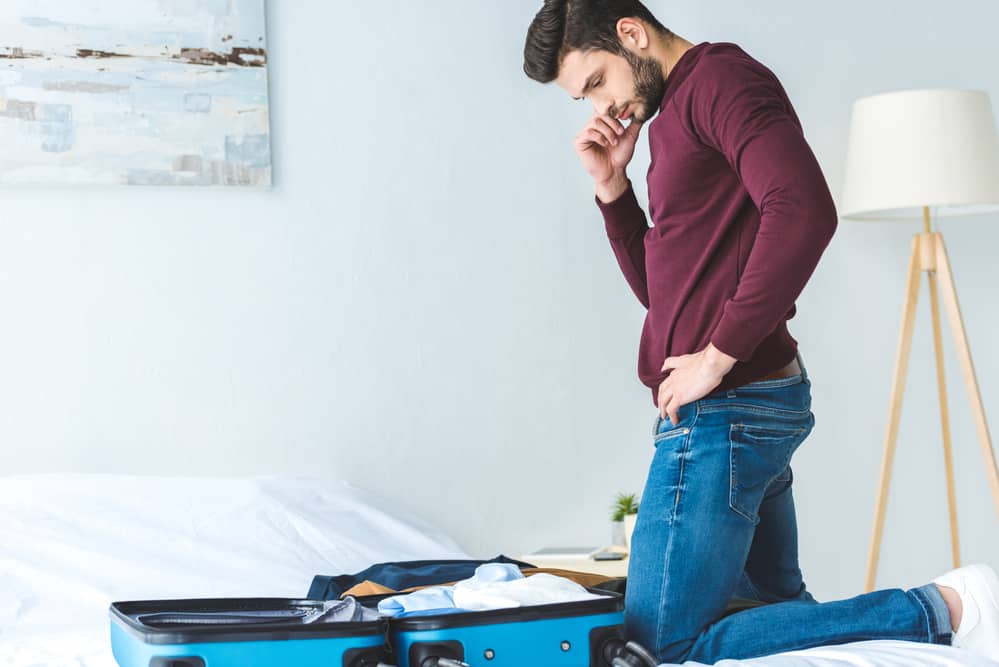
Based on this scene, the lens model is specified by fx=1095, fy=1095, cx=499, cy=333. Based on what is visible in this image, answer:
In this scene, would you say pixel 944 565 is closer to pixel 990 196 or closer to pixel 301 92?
pixel 990 196

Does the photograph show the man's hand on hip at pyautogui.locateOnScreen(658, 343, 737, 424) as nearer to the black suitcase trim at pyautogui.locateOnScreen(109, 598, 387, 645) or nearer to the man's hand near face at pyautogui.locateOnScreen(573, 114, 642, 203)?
the man's hand near face at pyautogui.locateOnScreen(573, 114, 642, 203)

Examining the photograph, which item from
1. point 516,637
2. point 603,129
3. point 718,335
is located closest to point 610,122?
point 603,129

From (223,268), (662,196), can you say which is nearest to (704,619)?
(662,196)

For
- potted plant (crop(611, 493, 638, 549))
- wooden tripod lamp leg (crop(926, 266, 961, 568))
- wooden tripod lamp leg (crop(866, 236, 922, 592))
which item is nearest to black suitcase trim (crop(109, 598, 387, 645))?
potted plant (crop(611, 493, 638, 549))

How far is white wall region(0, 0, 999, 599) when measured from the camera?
261 centimetres

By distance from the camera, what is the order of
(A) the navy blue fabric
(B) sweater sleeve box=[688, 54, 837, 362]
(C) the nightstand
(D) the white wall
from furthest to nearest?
1. (D) the white wall
2. (C) the nightstand
3. (A) the navy blue fabric
4. (B) sweater sleeve box=[688, 54, 837, 362]

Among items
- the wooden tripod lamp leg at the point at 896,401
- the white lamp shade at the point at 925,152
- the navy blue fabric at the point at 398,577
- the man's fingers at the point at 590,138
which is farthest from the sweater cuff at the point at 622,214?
the wooden tripod lamp leg at the point at 896,401

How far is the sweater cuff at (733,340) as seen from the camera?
132 centimetres

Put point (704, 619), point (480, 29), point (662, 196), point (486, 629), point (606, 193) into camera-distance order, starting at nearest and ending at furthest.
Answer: point (486, 629) → point (704, 619) → point (662, 196) → point (606, 193) → point (480, 29)

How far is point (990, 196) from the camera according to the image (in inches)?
98.5

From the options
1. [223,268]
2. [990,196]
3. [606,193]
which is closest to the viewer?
→ [606,193]

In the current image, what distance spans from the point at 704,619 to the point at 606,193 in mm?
→ 675

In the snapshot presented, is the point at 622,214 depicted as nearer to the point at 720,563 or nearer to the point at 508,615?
the point at 720,563

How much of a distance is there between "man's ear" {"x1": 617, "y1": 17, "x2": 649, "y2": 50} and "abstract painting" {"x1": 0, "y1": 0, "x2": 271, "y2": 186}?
4.66 ft
